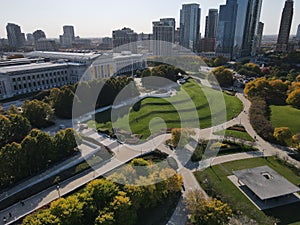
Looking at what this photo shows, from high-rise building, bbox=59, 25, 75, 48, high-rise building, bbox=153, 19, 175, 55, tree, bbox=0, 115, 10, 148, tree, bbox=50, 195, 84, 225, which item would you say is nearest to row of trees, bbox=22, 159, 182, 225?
tree, bbox=50, 195, 84, 225

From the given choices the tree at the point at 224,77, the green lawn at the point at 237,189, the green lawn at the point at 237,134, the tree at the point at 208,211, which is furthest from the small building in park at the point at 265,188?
the tree at the point at 224,77

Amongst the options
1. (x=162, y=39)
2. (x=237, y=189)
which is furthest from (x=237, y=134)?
(x=162, y=39)

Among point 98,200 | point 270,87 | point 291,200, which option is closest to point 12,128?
point 98,200

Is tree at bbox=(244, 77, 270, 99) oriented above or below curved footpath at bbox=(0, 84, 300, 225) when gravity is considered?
above

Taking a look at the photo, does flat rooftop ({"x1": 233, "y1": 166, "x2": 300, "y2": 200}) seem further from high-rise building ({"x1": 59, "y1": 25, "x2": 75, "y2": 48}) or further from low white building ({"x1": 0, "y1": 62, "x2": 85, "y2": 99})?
high-rise building ({"x1": 59, "y1": 25, "x2": 75, "y2": 48})

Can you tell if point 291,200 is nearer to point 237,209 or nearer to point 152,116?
point 237,209

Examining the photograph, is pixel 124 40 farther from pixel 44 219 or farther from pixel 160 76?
pixel 44 219

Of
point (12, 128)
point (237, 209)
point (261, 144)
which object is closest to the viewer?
point (237, 209)
